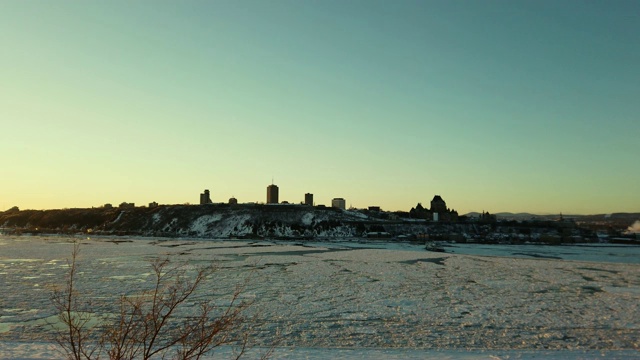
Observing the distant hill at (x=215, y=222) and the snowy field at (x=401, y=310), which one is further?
the distant hill at (x=215, y=222)

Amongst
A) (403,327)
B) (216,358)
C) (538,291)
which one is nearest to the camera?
(216,358)

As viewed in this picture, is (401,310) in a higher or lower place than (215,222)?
lower

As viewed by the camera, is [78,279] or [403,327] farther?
[78,279]

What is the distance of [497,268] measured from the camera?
Result: 33.7 m

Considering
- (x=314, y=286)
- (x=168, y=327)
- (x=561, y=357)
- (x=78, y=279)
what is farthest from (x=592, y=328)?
(x=78, y=279)

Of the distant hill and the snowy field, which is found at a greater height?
the distant hill

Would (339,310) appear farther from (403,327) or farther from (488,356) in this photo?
(488,356)

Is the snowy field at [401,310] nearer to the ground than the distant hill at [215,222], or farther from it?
nearer to the ground

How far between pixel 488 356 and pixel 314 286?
1229 centimetres

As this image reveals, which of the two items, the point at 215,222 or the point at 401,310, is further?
the point at 215,222

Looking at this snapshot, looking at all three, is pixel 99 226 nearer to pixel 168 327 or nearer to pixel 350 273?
pixel 350 273

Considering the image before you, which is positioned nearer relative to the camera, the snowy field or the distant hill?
the snowy field

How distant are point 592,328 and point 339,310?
889 cm

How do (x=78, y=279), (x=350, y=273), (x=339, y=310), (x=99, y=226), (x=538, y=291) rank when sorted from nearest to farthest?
(x=339, y=310), (x=538, y=291), (x=78, y=279), (x=350, y=273), (x=99, y=226)
